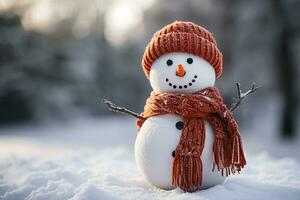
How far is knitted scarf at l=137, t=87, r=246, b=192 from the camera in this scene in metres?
3.59

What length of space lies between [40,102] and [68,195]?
34.3 feet

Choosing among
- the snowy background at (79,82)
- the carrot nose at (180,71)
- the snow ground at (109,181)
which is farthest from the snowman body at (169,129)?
the snowy background at (79,82)

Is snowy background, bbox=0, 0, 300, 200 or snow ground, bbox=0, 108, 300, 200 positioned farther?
snowy background, bbox=0, 0, 300, 200

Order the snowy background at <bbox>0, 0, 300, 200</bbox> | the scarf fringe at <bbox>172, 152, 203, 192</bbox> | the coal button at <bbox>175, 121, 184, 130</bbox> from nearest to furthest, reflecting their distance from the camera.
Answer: the scarf fringe at <bbox>172, 152, 203, 192</bbox> → the coal button at <bbox>175, 121, 184, 130</bbox> → the snowy background at <bbox>0, 0, 300, 200</bbox>

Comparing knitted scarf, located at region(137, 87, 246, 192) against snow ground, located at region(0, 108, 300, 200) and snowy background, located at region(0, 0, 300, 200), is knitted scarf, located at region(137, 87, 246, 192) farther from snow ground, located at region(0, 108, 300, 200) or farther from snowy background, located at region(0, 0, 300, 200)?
snowy background, located at region(0, 0, 300, 200)

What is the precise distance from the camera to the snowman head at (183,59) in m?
3.78

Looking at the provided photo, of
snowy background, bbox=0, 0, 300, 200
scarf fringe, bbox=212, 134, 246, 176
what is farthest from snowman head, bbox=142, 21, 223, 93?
snowy background, bbox=0, 0, 300, 200

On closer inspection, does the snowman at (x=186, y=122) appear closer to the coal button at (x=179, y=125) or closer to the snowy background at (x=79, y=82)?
the coal button at (x=179, y=125)

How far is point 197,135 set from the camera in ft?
11.9

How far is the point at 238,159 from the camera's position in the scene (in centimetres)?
371

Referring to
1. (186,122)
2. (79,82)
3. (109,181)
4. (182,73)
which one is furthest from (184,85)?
(79,82)

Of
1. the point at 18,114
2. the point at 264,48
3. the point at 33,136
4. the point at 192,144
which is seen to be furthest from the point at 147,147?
the point at 18,114

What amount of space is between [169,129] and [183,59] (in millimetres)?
583

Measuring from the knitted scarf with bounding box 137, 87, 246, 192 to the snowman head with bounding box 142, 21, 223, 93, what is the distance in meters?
0.09
